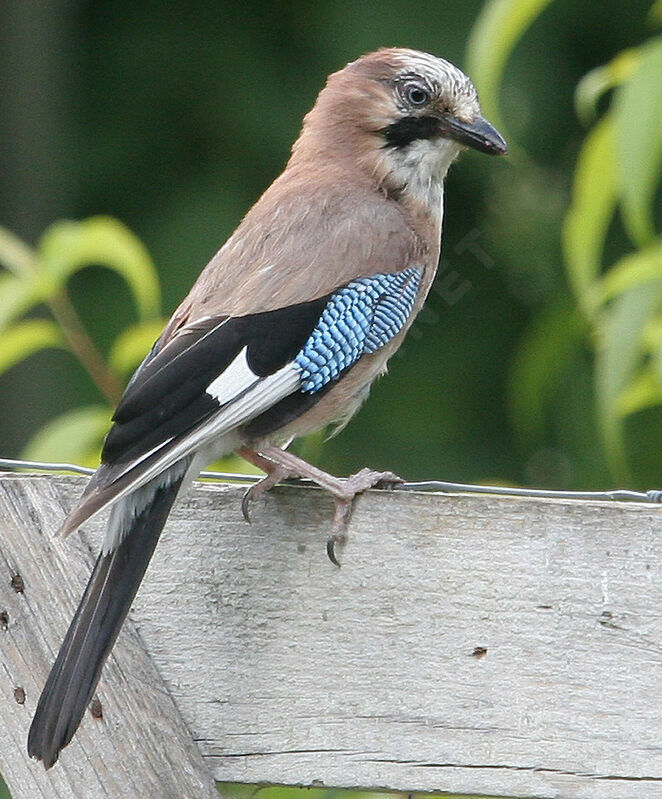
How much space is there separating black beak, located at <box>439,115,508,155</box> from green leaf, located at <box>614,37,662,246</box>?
44 centimetres

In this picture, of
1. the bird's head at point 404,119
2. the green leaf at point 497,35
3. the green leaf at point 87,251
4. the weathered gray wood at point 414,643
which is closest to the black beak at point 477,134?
the bird's head at point 404,119

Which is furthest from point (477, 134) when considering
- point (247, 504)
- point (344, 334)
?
point (247, 504)

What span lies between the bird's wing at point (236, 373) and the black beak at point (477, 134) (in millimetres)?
340

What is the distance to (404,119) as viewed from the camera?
3.08m

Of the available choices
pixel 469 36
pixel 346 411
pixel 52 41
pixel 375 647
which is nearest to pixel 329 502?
pixel 375 647

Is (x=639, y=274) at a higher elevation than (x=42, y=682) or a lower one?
higher

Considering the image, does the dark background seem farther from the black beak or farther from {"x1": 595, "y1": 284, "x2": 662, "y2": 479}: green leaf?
{"x1": 595, "y1": 284, "x2": 662, "y2": 479}: green leaf

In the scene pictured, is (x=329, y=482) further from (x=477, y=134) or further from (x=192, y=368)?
(x=477, y=134)

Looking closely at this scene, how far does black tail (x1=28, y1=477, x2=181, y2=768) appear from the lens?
1830 millimetres

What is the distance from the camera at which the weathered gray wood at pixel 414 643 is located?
184cm

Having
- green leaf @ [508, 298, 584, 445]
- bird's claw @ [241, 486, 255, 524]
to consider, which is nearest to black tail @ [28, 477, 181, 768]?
bird's claw @ [241, 486, 255, 524]

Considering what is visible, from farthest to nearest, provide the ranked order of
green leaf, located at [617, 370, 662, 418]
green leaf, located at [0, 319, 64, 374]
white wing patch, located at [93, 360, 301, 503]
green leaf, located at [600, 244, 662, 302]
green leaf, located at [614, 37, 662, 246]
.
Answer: green leaf, located at [0, 319, 64, 374]
green leaf, located at [617, 370, 662, 418]
green leaf, located at [600, 244, 662, 302]
green leaf, located at [614, 37, 662, 246]
white wing patch, located at [93, 360, 301, 503]

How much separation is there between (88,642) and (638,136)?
1295mm

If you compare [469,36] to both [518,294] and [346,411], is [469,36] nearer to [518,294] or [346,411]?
[518,294]
